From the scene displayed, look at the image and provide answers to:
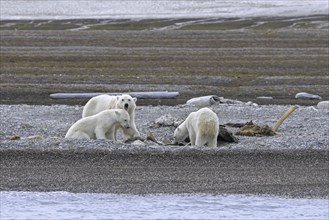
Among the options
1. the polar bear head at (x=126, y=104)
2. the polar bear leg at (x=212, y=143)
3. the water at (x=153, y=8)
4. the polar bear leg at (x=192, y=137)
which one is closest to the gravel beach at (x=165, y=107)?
the polar bear leg at (x=212, y=143)

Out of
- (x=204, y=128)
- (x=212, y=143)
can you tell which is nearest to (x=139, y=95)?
(x=212, y=143)

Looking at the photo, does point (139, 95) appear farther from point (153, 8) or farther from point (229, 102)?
point (153, 8)

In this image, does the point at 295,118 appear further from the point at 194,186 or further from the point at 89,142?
the point at 194,186

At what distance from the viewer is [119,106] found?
16.9 m

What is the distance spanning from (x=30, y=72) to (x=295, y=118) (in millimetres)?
12767

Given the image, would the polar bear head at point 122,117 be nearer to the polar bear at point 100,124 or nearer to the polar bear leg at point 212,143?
the polar bear at point 100,124

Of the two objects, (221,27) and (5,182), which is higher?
(5,182)

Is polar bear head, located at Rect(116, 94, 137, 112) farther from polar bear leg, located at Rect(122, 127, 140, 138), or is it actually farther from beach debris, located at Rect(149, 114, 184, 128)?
beach debris, located at Rect(149, 114, 184, 128)

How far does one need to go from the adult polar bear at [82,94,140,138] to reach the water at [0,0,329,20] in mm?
53551

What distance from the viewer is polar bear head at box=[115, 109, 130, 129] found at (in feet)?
53.6

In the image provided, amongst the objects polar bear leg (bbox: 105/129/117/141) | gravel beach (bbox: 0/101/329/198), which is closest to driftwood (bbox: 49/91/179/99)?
gravel beach (bbox: 0/101/329/198)

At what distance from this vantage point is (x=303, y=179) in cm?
1415

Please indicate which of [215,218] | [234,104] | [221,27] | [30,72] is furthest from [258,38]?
[215,218]

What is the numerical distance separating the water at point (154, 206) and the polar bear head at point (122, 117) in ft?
10.3
